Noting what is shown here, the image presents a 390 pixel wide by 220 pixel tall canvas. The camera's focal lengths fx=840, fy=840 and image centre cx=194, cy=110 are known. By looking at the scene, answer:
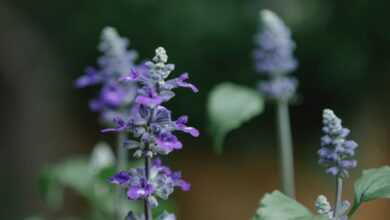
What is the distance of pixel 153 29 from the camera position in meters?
7.85

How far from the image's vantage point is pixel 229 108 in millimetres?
3148

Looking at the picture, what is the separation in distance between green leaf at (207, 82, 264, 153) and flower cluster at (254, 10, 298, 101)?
127 millimetres

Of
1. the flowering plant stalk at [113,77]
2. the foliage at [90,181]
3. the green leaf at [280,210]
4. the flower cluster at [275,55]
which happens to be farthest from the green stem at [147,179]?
the foliage at [90,181]

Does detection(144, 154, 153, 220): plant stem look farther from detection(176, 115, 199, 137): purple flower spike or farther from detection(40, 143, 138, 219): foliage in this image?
detection(40, 143, 138, 219): foliage

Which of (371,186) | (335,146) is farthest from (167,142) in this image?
(371,186)

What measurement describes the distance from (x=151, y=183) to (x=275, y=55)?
4.89ft

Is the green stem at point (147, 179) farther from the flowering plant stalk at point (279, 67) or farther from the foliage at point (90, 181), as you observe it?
the foliage at point (90, 181)

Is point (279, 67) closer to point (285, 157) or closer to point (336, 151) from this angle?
point (285, 157)

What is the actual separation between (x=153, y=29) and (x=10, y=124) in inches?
64.2

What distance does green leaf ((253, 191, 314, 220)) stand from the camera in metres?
2.07

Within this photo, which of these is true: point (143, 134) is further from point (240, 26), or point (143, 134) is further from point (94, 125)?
point (94, 125)

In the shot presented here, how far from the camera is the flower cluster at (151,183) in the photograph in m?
2.06

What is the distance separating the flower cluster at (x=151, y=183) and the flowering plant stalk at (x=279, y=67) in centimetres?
108

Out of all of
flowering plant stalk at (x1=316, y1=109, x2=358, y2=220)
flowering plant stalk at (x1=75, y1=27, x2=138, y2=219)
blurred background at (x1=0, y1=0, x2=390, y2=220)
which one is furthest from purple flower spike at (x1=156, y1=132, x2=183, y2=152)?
blurred background at (x1=0, y1=0, x2=390, y2=220)
